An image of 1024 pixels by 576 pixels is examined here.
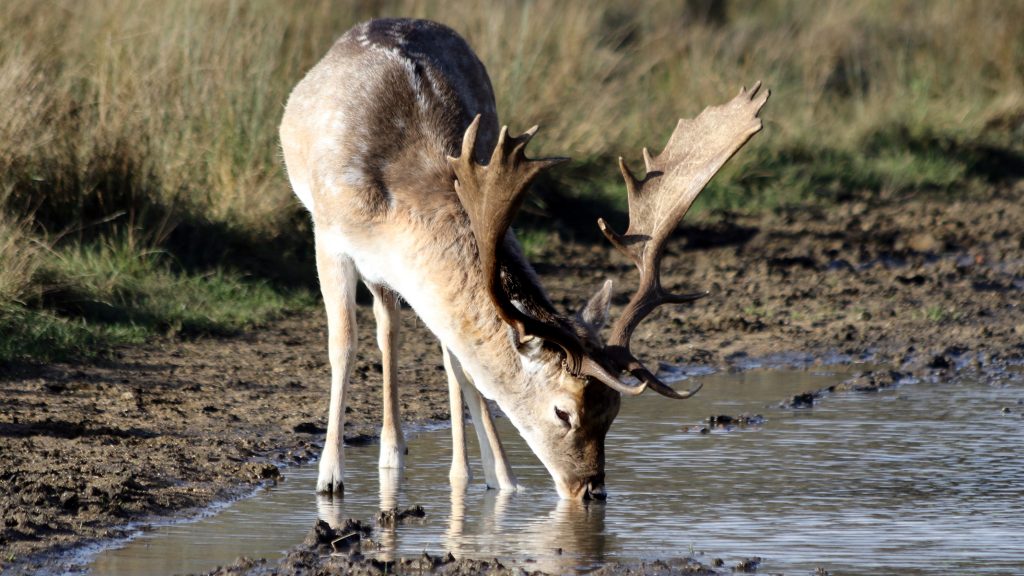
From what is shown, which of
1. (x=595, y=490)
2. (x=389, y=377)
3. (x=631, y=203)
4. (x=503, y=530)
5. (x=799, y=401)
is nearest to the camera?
(x=503, y=530)

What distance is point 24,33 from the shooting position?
10.3 m

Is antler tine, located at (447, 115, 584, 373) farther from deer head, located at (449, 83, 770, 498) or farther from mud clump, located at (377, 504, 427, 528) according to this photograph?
mud clump, located at (377, 504, 427, 528)

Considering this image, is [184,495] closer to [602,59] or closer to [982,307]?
[982,307]

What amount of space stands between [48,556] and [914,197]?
33.8 feet

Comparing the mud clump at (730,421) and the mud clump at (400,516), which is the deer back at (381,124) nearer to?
the mud clump at (400,516)

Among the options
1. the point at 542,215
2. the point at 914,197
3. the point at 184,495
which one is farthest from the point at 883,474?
the point at 914,197

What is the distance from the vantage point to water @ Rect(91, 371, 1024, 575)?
5309 mm

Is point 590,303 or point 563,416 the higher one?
point 590,303

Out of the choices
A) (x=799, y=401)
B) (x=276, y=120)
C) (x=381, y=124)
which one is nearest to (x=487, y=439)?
(x=381, y=124)

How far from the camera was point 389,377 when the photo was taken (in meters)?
6.98

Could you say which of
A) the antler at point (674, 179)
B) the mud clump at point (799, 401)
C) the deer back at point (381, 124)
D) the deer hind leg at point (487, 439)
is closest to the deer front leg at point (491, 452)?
the deer hind leg at point (487, 439)

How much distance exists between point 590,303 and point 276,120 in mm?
5743

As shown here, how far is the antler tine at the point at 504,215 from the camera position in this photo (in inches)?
217

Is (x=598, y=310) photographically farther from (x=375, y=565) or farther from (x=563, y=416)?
(x=375, y=565)
